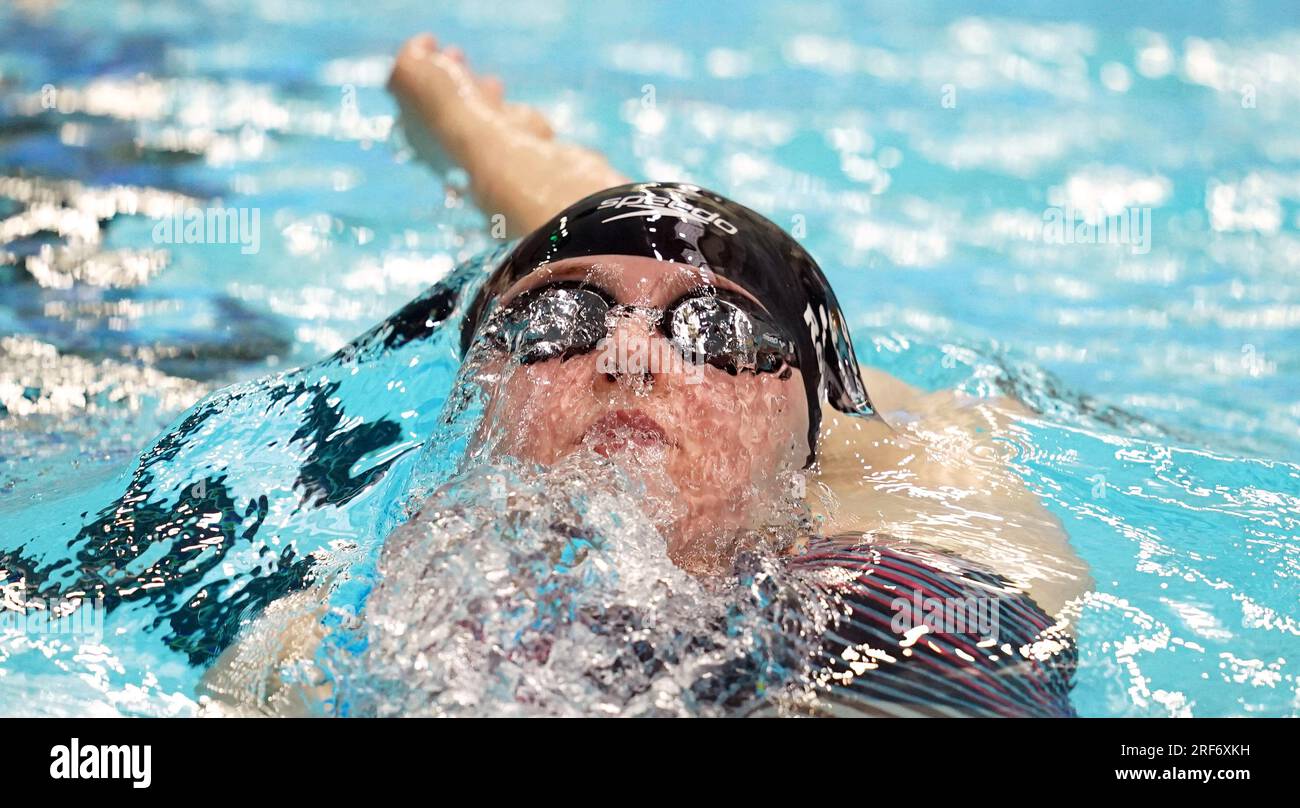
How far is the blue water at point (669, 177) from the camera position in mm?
2412

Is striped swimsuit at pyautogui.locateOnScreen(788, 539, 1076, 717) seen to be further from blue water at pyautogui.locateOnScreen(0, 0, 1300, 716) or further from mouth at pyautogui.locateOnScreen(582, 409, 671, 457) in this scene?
mouth at pyautogui.locateOnScreen(582, 409, 671, 457)

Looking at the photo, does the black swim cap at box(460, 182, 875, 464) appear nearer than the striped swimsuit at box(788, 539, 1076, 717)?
No

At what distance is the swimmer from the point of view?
193 centimetres

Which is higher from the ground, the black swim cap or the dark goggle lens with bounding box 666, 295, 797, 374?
the black swim cap

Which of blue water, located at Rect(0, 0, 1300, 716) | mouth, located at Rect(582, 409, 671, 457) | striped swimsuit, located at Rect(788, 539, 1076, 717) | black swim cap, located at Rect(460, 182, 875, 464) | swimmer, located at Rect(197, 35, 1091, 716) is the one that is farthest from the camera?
blue water, located at Rect(0, 0, 1300, 716)

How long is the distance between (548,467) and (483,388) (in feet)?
0.81

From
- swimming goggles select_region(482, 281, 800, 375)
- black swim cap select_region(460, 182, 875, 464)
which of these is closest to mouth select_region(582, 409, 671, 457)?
swimming goggles select_region(482, 281, 800, 375)

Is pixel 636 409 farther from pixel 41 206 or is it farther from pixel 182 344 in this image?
pixel 41 206

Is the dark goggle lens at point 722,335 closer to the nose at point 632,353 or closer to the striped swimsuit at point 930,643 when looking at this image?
the nose at point 632,353

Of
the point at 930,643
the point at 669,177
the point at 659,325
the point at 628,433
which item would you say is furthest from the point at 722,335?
the point at 669,177
